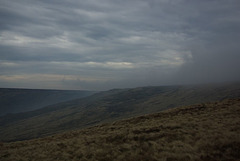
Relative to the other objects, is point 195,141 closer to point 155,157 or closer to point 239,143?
point 239,143

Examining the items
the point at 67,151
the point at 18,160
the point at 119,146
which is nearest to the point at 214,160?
the point at 119,146

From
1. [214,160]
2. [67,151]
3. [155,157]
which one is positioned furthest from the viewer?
[67,151]

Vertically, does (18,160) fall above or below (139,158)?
below

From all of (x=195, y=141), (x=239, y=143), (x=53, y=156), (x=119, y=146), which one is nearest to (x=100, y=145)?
(x=119, y=146)

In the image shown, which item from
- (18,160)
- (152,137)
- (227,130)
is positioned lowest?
(18,160)

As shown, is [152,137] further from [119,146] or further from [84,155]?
[84,155]

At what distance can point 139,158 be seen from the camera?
14.2 metres

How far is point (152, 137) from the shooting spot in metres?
20.0

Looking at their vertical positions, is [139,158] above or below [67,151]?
above

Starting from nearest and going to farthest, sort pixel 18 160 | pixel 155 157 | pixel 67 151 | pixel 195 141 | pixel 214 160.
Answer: pixel 214 160, pixel 155 157, pixel 195 141, pixel 18 160, pixel 67 151

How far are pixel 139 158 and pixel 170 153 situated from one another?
270 centimetres

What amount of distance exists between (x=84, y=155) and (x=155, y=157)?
7.22m

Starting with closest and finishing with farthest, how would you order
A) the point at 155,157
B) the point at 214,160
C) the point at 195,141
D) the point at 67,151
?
the point at 214,160
the point at 155,157
the point at 195,141
the point at 67,151

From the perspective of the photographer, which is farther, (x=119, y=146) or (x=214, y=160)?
(x=119, y=146)
